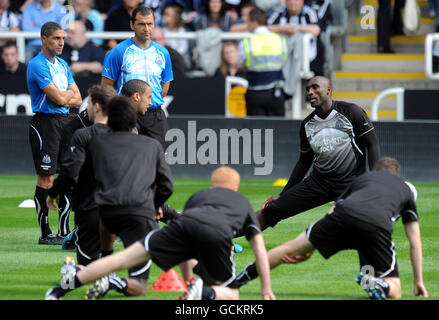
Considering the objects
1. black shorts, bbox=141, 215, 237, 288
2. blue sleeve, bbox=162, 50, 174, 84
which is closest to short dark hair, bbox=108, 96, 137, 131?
black shorts, bbox=141, 215, 237, 288

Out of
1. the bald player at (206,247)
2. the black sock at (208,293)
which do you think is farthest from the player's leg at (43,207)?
the black sock at (208,293)

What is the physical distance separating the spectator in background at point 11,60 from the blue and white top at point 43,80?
28.7 feet

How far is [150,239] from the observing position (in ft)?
25.1

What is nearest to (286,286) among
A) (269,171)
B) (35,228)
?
(35,228)

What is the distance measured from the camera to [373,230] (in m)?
8.08

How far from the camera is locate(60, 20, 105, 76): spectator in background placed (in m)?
20.1

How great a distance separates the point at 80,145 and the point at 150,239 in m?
1.57

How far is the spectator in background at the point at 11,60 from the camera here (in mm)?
20109

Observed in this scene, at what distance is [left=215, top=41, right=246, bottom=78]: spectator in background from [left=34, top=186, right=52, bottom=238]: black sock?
926 cm

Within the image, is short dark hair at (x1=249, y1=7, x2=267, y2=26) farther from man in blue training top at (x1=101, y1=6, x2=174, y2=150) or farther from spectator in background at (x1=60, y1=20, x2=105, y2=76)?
man in blue training top at (x1=101, y1=6, x2=174, y2=150)

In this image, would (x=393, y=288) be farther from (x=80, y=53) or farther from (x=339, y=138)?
(x=80, y=53)

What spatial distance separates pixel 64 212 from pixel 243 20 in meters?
11.1

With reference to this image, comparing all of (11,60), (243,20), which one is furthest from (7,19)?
(243,20)

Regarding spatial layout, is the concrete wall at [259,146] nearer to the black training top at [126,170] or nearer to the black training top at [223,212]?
the black training top at [126,170]
